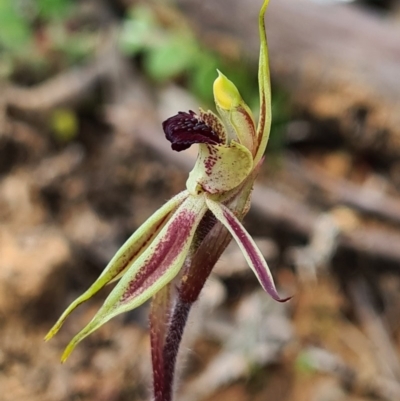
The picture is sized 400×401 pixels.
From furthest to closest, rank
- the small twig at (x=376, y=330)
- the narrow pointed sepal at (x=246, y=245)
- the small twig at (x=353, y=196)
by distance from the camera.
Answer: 1. the small twig at (x=353, y=196)
2. the small twig at (x=376, y=330)
3. the narrow pointed sepal at (x=246, y=245)

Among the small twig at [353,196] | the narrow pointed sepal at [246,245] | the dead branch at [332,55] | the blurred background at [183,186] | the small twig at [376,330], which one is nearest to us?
the narrow pointed sepal at [246,245]

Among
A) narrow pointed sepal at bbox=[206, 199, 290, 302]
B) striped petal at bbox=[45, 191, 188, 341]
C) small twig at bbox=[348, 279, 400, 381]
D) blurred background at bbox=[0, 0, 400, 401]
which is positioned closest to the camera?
narrow pointed sepal at bbox=[206, 199, 290, 302]

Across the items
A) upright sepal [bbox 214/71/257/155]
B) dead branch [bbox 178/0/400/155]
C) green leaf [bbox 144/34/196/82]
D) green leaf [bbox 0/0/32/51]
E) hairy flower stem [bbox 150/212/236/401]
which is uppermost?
upright sepal [bbox 214/71/257/155]

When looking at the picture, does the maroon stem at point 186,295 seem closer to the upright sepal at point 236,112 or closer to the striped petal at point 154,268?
the striped petal at point 154,268

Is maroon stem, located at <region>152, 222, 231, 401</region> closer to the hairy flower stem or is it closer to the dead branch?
the hairy flower stem

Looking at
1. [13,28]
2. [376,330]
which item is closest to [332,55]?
[376,330]

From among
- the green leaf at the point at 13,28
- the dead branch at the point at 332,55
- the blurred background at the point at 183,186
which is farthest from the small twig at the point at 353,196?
the green leaf at the point at 13,28

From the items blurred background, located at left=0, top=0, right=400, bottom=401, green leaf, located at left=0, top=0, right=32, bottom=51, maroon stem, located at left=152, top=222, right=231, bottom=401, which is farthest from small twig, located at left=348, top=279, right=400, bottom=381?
green leaf, located at left=0, top=0, right=32, bottom=51
